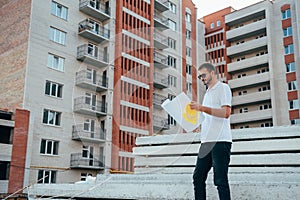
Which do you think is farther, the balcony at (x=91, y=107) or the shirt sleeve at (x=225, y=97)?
the balcony at (x=91, y=107)

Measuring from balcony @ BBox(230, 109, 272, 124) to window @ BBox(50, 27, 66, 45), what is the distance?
74.1ft

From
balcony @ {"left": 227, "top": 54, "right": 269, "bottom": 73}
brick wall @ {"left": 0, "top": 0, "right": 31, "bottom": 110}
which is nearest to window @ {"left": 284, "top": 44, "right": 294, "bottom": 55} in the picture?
balcony @ {"left": 227, "top": 54, "right": 269, "bottom": 73}

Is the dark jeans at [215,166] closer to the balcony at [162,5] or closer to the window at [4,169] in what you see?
the balcony at [162,5]

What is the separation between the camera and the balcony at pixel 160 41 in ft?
14.9

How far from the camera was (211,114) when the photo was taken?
3.30 meters

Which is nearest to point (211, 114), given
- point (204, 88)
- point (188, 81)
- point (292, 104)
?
point (204, 88)

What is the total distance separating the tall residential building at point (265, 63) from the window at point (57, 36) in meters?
18.9

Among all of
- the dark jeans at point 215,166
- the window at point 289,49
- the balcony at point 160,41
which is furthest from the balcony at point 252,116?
the dark jeans at point 215,166

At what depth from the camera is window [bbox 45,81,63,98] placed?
25.0 metres

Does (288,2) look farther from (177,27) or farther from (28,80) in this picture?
(177,27)

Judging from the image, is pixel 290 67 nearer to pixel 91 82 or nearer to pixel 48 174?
pixel 48 174

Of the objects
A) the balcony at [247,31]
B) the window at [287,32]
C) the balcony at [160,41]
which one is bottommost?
the balcony at [160,41]

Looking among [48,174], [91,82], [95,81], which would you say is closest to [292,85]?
[48,174]

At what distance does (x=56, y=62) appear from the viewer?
2603cm
